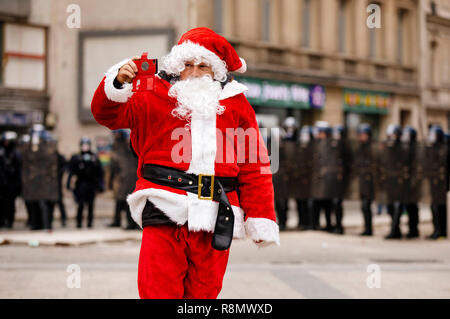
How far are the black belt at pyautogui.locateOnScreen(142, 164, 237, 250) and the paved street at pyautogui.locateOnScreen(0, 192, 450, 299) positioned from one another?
2.90m

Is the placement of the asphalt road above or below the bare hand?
below

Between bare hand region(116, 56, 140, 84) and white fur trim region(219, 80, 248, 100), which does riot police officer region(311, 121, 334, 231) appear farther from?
bare hand region(116, 56, 140, 84)

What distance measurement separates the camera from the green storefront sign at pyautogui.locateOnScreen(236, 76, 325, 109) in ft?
72.2

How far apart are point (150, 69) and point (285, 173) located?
32.6 ft

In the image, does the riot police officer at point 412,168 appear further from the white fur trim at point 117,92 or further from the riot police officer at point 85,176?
the white fur trim at point 117,92

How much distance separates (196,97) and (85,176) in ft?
32.5

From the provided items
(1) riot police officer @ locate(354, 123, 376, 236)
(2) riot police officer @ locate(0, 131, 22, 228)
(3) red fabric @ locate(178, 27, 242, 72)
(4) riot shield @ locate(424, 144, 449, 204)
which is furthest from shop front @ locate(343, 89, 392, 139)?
(3) red fabric @ locate(178, 27, 242, 72)

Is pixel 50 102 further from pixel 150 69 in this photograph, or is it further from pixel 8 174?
pixel 150 69

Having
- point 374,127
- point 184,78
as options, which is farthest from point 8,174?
point 374,127

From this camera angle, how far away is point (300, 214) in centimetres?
1332

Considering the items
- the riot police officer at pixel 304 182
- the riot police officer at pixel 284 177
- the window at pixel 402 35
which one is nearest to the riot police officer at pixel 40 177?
the riot police officer at pixel 284 177

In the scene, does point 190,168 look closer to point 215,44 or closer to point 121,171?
point 215,44

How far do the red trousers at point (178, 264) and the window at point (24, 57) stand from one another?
18.3 metres

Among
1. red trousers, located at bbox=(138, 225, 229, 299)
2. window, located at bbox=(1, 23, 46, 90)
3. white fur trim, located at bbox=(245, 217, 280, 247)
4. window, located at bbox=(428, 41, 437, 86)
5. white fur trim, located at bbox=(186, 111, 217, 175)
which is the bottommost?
red trousers, located at bbox=(138, 225, 229, 299)
